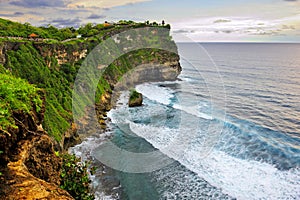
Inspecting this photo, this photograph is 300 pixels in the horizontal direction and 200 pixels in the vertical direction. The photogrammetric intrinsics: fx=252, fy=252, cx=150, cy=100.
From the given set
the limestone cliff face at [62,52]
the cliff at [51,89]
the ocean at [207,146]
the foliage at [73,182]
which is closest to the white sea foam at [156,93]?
the ocean at [207,146]

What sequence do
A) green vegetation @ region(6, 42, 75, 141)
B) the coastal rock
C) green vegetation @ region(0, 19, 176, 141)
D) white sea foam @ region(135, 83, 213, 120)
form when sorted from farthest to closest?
1. the coastal rock
2. white sea foam @ region(135, 83, 213, 120)
3. green vegetation @ region(0, 19, 176, 141)
4. green vegetation @ region(6, 42, 75, 141)

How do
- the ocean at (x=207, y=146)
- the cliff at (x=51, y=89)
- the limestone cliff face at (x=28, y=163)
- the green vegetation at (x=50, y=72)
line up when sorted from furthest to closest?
1. the green vegetation at (x=50, y=72)
2. the ocean at (x=207, y=146)
3. the cliff at (x=51, y=89)
4. the limestone cliff face at (x=28, y=163)

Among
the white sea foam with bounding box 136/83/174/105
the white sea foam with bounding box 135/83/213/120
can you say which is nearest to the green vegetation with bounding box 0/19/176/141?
the white sea foam with bounding box 136/83/174/105

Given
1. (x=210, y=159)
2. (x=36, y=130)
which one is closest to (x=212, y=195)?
(x=210, y=159)

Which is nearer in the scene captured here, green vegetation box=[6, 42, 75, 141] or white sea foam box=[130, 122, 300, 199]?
white sea foam box=[130, 122, 300, 199]

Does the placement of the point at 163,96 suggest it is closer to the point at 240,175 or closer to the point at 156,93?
the point at 156,93

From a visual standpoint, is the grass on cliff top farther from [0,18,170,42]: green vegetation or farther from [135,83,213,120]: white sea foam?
[135,83,213,120]: white sea foam

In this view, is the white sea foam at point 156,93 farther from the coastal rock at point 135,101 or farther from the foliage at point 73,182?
the foliage at point 73,182
